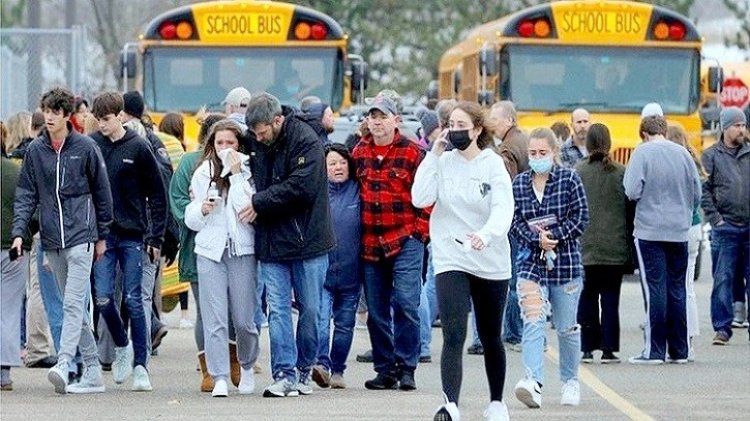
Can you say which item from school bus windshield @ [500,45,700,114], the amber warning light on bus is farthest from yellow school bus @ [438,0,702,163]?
the amber warning light on bus

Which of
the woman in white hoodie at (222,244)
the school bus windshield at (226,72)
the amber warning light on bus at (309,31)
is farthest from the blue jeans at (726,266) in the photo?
the amber warning light on bus at (309,31)

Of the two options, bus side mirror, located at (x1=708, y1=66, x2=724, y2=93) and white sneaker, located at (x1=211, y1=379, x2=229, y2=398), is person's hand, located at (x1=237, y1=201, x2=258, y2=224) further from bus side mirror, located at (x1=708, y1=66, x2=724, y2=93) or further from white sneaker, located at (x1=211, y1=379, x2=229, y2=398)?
bus side mirror, located at (x1=708, y1=66, x2=724, y2=93)

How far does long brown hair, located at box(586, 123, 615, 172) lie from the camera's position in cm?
1495

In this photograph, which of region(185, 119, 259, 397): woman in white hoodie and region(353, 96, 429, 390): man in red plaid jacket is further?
region(353, 96, 429, 390): man in red plaid jacket

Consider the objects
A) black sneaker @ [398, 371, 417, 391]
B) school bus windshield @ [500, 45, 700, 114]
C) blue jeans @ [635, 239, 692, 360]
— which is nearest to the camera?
black sneaker @ [398, 371, 417, 391]

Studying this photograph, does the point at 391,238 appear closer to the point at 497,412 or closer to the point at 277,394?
the point at 277,394

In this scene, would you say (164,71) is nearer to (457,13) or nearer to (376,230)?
(376,230)

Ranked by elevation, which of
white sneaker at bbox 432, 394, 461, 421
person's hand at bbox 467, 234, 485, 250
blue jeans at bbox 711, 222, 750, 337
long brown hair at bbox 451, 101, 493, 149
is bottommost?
blue jeans at bbox 711, 222, 750, 337

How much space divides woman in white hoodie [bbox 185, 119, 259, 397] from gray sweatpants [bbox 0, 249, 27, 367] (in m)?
1.38

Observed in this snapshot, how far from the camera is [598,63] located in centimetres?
2394

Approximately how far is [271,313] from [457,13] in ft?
112

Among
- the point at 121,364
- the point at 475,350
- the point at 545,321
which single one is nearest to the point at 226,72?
the point at 475,350

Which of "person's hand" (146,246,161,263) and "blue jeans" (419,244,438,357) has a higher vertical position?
"person's hand" (146,246,161,263)

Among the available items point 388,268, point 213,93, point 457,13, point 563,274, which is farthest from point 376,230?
point 457,13
